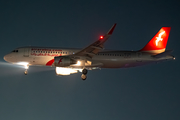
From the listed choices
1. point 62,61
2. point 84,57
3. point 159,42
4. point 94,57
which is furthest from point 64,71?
point 159,42

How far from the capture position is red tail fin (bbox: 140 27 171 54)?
56.0m

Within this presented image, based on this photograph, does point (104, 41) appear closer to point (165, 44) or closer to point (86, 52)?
point (86, 52)

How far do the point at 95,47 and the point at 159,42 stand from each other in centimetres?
1405

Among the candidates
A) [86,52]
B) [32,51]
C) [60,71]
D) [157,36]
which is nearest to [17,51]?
[32,51]

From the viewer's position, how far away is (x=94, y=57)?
5169 centimetres

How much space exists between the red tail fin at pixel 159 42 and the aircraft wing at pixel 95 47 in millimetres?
10551

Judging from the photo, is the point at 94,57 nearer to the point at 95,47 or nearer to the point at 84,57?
the point at 84,57

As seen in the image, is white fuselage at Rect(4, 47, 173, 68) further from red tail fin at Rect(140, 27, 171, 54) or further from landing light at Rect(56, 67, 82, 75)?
landing light at Rect(56, 67, 82, 75)

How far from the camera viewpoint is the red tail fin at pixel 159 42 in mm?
56000

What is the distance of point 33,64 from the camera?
51.5 metres

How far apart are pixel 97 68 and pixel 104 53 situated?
257 cm

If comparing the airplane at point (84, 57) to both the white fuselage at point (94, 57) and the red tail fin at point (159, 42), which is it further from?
the red tail fin at point (159, 42)

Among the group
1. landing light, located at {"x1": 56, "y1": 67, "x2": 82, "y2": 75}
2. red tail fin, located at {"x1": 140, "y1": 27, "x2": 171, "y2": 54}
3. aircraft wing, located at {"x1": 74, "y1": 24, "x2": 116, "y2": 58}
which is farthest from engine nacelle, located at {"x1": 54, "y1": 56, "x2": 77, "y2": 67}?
red tail fin, located at {"x1": 140, "y1": 27, "x2": 171, "y2": 54}

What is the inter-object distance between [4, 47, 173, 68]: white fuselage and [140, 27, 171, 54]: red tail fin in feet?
9.05
